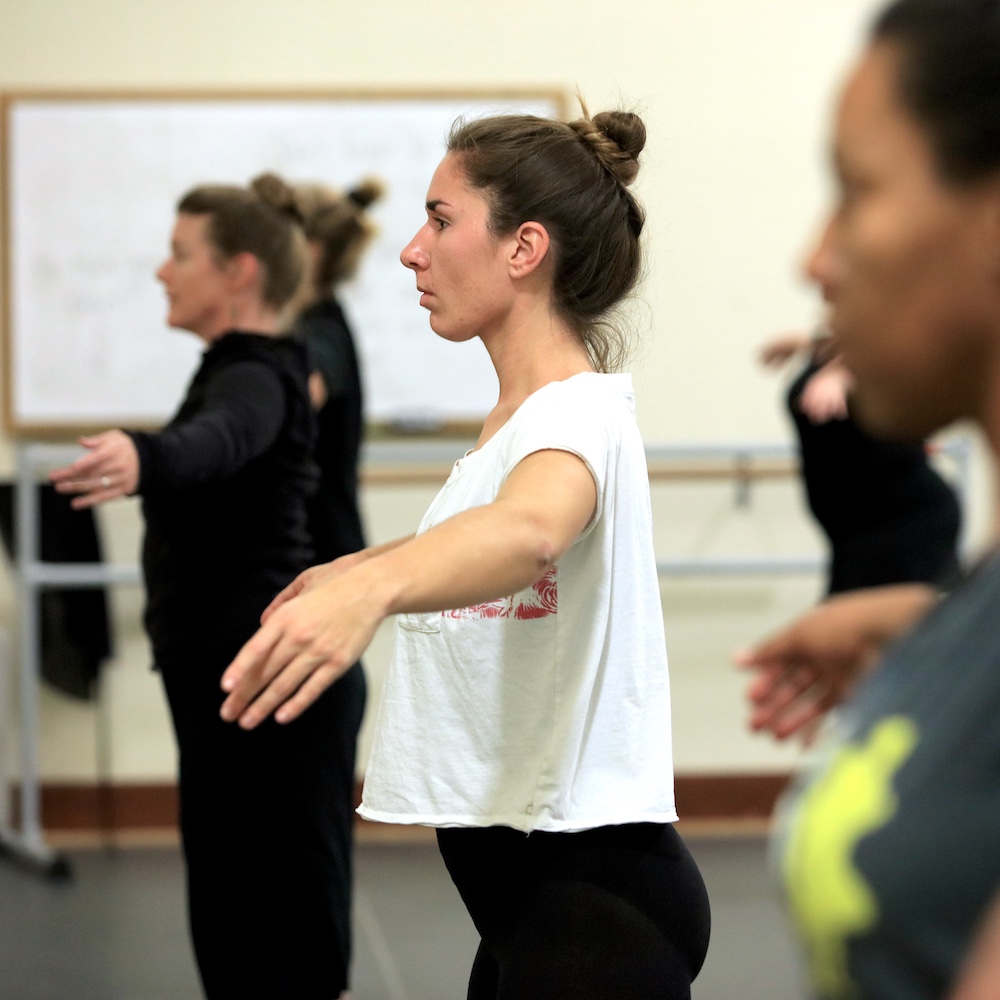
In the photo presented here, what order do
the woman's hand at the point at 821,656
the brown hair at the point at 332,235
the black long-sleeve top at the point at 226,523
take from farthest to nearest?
the brown hair at the point at 332,235
the black long-sleeve top at the point at 226,523
the woman's hand at the point at 821,656

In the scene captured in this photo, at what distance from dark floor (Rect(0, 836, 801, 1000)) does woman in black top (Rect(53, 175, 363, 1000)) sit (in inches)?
30.1

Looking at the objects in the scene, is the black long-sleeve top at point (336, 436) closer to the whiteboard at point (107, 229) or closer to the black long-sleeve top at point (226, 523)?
the black long-sleeve top at point (226, 523)

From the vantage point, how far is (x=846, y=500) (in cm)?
251

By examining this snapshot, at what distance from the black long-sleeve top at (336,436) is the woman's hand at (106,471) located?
78 centimetres

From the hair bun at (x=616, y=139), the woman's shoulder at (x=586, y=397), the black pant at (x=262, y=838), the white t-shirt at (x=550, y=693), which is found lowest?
the black pant at (x=262, y=838)

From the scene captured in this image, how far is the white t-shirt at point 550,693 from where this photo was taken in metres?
1.27

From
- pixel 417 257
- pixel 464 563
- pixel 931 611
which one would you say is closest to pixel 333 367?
pixel 417 257

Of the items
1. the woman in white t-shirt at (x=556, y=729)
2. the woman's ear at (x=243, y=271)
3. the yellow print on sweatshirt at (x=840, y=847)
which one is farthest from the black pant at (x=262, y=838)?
the yellow print on sweatshirt at (x=840, y=847)

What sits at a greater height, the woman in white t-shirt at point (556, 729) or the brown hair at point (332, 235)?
the brown hair at point (332, 235)

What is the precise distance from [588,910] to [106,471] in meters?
0.95

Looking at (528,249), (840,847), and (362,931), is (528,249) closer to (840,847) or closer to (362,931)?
(840,847)

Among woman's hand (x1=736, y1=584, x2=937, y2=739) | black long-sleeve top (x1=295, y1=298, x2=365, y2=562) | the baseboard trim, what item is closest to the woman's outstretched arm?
woman's hand (x1=736, y1=584, x2=937, y2=739)

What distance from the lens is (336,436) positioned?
9.05ft

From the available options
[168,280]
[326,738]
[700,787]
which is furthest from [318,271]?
[700,787]
